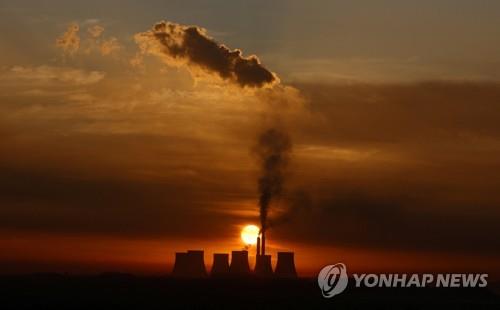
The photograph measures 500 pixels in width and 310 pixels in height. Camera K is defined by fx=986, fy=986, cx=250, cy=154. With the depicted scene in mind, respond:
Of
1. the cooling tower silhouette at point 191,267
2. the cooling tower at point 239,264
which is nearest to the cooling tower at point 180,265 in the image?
the cooling tower silhouette at point 191,267

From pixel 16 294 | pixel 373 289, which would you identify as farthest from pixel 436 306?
pixel 16 294

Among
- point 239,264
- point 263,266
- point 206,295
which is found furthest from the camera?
point 263,266

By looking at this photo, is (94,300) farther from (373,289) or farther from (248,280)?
(373,289)

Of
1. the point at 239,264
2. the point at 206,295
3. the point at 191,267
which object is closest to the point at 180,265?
the point at 191,267

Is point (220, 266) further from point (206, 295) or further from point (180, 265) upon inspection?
point (206, 295)

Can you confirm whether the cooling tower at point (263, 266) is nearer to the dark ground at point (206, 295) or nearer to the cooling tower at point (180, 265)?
the dark ground at point (206, 295)
